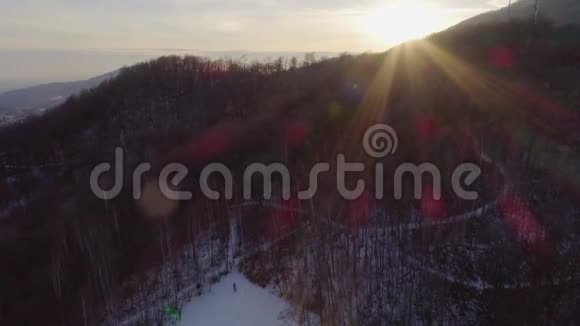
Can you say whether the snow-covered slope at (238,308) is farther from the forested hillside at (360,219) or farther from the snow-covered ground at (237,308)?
the forested hillside at (360,219)

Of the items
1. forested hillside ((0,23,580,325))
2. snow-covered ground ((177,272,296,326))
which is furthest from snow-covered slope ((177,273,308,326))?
forested hillside ((0,23,580,325))

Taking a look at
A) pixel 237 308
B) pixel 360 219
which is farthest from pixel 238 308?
pixel 360 219

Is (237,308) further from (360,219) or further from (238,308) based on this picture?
(360,219)

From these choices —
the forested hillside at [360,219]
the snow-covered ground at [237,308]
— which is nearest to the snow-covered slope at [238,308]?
the snow-covered ground at [237,308]

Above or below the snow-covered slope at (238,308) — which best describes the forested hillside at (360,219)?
above

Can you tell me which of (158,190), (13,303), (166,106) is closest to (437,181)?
(158,190)

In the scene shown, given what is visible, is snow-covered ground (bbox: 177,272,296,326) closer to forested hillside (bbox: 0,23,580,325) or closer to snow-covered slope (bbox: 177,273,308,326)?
snow-covered slope (bbox: 177,273,308,326)

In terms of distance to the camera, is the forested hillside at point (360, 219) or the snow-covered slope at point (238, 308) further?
the snow-covered slope at point (238, 308)
